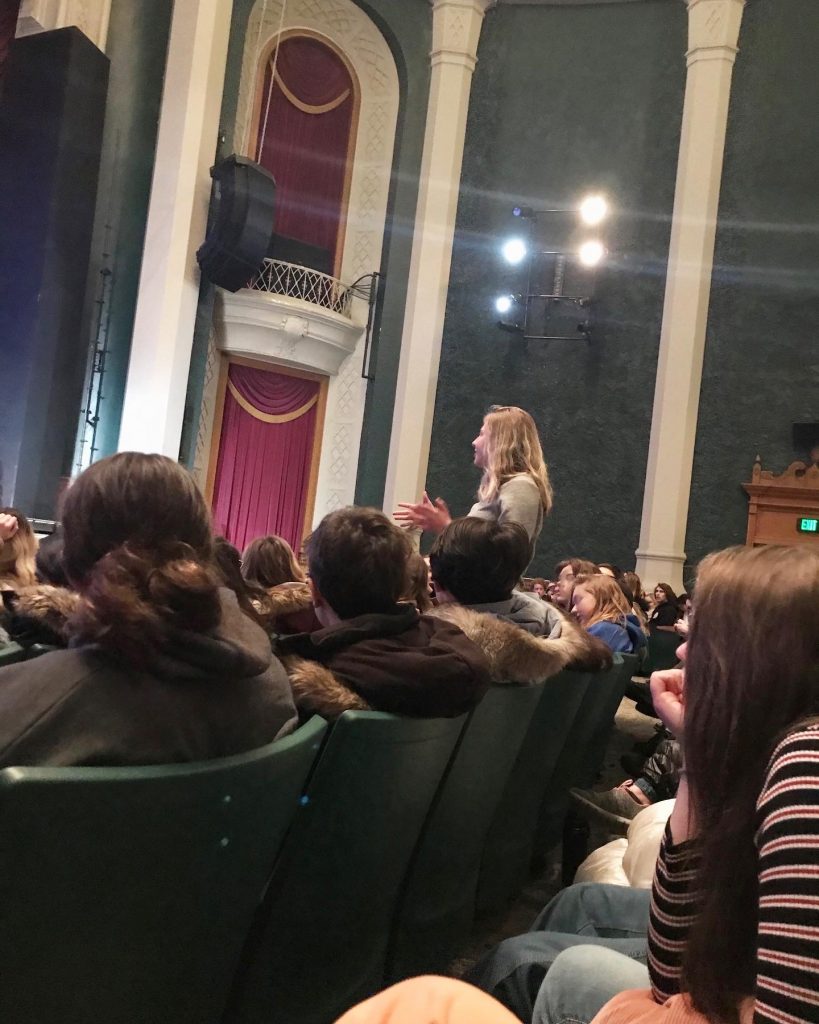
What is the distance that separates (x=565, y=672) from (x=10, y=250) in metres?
6.03

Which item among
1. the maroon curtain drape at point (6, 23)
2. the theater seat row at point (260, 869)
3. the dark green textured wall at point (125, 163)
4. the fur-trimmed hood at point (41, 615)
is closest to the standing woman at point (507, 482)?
the theater seat row at point (260, 869)

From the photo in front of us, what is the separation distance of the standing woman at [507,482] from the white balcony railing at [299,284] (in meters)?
6.27

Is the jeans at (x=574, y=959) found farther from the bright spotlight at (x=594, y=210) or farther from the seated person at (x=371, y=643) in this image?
the bright spotlight at (x=594, y=210)

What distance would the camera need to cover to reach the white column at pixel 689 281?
8680mm

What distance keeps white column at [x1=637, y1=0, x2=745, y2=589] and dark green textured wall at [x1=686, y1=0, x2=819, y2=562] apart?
0.14m

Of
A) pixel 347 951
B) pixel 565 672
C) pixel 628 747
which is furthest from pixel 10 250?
pixel 347 951

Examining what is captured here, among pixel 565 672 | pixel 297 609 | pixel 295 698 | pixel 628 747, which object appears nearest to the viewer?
pixel 295 698

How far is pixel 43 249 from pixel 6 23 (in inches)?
66.9

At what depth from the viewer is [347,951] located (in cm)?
144

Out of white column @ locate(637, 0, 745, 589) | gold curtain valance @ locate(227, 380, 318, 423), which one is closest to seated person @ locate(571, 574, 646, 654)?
white column @ locate(637, 0, 745, 589)

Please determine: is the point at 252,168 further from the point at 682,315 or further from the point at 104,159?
the point at 682,315

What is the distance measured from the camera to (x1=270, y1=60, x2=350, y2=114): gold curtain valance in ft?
29.9

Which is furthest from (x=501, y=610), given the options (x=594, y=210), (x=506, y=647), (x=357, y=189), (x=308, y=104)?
(x=308, y=104)

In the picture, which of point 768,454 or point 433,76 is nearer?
point 768,454
